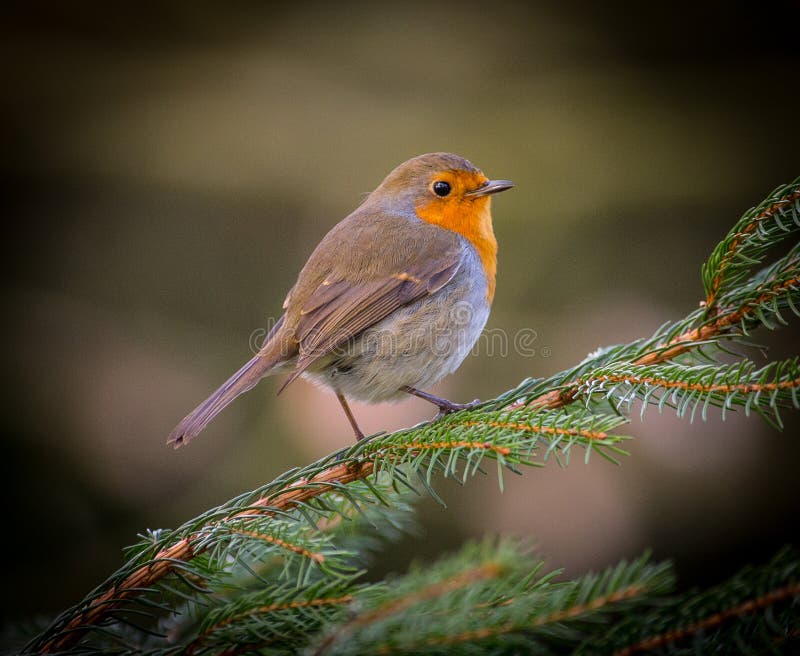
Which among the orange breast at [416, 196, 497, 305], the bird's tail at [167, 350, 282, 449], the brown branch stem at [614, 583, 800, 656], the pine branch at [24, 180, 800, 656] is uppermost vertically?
the orange breast at [416, 196, 497, 305]

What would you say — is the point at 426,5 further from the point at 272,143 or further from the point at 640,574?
the point at 640,574

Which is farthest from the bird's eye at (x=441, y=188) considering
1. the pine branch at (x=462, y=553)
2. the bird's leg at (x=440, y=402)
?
the pine branch at (x=462, y=553)

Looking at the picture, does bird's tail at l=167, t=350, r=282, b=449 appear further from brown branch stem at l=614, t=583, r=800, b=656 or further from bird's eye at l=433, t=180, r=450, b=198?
brown branch stem at l=614, t=583, r=800, b=656

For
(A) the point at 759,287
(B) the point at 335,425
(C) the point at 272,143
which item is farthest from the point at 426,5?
(A) the point at 759,287

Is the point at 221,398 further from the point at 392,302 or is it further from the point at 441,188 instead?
the point at 441,188

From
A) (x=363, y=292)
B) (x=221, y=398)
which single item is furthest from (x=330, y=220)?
(x=221, y=398)

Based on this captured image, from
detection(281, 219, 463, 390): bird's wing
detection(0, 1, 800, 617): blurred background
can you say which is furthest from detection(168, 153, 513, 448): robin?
detection(0, 1, 800, 617): blurred background

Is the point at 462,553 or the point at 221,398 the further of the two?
the point at 221,398
